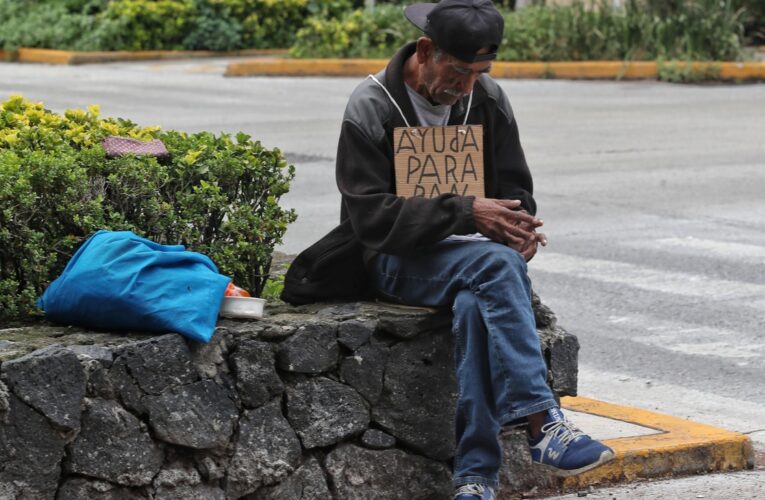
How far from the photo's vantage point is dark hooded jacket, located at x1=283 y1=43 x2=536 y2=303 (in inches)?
168

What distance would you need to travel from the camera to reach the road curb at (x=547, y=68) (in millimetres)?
18781

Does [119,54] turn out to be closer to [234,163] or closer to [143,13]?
[143,13]

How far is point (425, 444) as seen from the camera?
444 cm

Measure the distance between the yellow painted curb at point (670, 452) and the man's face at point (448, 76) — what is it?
123 cm

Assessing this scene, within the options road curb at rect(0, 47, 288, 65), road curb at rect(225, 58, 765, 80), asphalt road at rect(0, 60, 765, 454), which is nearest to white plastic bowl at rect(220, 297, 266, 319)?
asphalt road at rect(0, 60, 765, 454)

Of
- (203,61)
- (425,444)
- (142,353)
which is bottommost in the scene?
(203,61)

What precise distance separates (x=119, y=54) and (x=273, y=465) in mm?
19415

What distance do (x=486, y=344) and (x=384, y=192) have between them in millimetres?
537

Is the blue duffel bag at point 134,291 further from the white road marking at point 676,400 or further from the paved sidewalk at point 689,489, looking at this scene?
the white road marking at point 676,400

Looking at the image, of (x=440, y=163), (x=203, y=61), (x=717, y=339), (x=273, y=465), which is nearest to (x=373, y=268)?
(x=440, y=163)

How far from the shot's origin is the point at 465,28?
4.30 meters

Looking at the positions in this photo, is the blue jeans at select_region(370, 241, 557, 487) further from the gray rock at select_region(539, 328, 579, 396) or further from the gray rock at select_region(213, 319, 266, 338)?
the gray rock at select_region(213, 319, 266, 338)

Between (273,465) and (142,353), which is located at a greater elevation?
(142,353)

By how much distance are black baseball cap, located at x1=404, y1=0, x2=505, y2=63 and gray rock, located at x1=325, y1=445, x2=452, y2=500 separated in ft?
3.84
